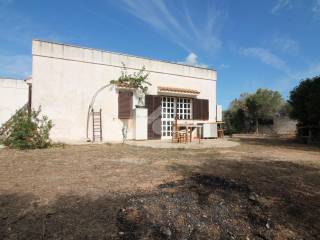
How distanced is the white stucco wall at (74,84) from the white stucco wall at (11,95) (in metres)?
6.07

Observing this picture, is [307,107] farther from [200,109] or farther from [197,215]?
[197,215]

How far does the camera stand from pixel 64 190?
3574 mm

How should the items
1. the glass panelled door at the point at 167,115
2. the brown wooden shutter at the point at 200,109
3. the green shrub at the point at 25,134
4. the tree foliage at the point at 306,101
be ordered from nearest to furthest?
the green shrub at the point at 25,134 < the tree foliage at the point at 306,101 < the glass panelled door at the point at 167,115 < the brown wooden shutter at the point at 200,109

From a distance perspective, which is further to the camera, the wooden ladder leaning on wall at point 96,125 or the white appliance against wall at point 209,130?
the white appliance against wall at point 209,130

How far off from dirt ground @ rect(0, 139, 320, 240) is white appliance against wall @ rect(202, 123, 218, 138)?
7.85m

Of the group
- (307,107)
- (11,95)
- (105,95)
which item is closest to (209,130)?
(307,107)

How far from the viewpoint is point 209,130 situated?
13.1 metres

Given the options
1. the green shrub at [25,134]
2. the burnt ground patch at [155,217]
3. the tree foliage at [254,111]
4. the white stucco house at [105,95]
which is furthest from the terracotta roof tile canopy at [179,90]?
the tree foliage at [254,111]

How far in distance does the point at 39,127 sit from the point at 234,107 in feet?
70.4

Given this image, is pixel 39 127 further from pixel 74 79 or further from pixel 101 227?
pixel 101 227

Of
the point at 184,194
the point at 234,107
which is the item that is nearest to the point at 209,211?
the point at 184,194

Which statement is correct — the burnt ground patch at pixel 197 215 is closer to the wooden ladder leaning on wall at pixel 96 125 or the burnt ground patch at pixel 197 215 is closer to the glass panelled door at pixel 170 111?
the wooden ladder leaning on wall at pixel 96 125

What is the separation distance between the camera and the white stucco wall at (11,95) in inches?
569

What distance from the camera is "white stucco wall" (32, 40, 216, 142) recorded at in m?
9.85
